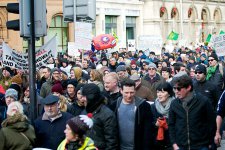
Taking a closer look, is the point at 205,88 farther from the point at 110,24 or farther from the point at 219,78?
the point at 110,24

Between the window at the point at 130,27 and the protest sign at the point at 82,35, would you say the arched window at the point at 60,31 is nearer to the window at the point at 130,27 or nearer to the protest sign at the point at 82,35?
the window at the point at 130,27

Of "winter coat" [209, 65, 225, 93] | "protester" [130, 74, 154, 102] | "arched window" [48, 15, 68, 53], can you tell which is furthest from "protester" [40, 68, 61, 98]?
"arched window" [48, 15, 68, 53]

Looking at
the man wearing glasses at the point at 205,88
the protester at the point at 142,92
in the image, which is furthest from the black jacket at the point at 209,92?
the protester at the point at 142,92

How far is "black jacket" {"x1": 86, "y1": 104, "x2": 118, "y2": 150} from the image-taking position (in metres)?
7.44

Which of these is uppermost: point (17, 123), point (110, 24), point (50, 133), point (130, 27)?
point (110, 24)

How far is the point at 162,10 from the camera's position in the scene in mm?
48938

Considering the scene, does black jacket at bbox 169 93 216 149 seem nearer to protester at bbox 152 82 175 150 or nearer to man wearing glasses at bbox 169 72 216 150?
man wearing glasses at bbox 169 72 216 150

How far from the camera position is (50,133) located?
24.8 feet

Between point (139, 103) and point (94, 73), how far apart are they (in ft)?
13.8

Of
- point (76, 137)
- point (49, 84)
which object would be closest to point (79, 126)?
point (76, 137)

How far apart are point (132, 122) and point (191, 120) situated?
0.82 metres

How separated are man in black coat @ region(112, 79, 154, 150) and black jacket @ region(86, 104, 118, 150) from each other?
12.2 inches

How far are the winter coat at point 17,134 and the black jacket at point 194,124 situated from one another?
1.97m

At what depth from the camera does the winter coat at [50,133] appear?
7.55m
